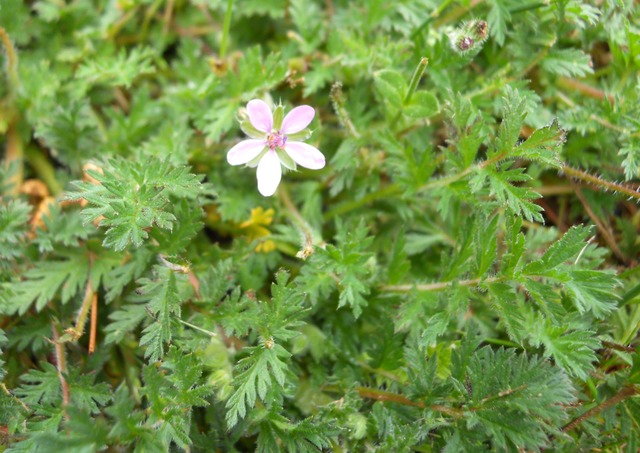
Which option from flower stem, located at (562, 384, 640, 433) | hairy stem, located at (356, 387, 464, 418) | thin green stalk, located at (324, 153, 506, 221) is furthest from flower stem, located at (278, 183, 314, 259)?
flower stem, located at (562, 384, 640, 433)

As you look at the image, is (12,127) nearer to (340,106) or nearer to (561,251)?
(340,106)

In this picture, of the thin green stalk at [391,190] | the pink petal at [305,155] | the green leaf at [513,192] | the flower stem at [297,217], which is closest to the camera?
the green leaf at [513,192]

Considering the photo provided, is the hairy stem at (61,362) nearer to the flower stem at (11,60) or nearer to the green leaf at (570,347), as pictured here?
the flower stem at (11,60)

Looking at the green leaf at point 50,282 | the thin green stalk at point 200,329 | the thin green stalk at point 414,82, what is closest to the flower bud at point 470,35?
the thin green stalk at point 414,82

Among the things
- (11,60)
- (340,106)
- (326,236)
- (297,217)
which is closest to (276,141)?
(340,106)

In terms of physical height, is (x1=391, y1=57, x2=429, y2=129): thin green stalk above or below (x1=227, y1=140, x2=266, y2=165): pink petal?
above

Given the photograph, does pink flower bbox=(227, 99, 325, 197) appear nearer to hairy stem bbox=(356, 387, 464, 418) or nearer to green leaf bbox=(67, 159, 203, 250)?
green leaf bbox=(67, 159, 203, 250)

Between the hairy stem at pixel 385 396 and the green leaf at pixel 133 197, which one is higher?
the green leaf at pixel 133 197
